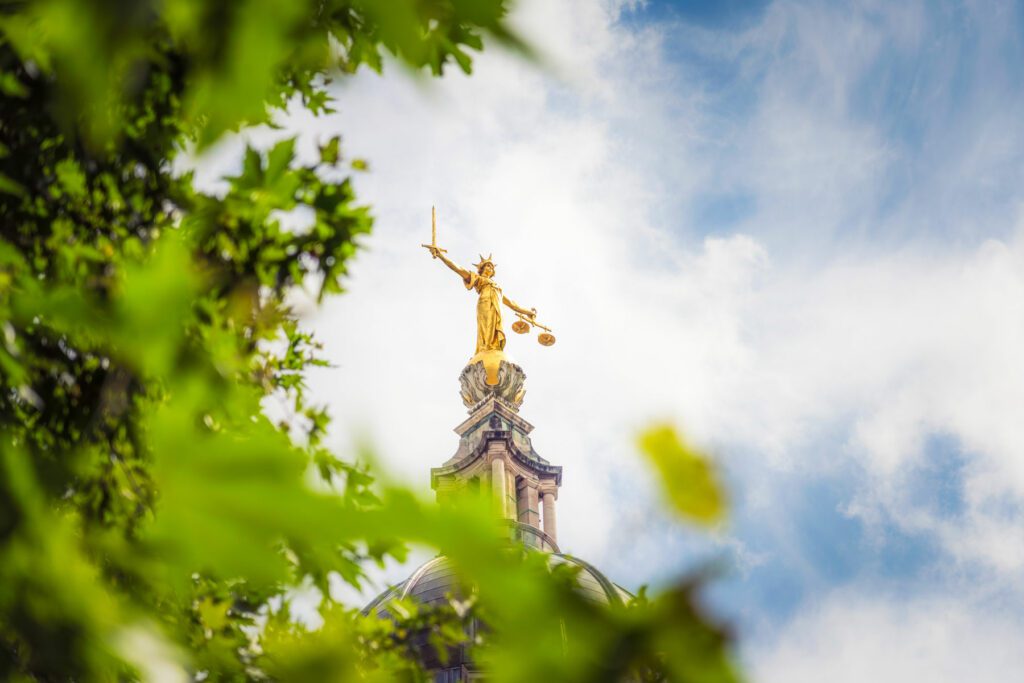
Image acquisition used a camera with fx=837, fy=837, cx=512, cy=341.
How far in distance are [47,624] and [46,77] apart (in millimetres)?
1966

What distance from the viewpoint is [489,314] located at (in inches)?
1391

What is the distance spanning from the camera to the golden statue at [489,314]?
1375 inches

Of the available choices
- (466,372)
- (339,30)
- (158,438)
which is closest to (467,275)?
(466,372)

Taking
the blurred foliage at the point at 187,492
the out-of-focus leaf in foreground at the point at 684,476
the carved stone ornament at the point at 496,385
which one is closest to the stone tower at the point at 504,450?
the carved stone ornament at the point at 496,385

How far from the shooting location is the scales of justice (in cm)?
3469

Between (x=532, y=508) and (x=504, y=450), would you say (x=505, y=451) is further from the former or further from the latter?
(x=532, y=508)

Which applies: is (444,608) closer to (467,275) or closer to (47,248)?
(47,248)

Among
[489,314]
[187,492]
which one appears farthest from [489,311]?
[187,492]

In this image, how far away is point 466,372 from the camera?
116 ft

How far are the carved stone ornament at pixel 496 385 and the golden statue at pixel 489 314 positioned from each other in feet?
1.11

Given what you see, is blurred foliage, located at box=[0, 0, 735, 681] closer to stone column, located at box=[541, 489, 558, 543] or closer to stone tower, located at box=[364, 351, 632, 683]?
stone tower, located at box=[364, 351, 632, 683]

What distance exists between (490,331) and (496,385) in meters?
2.32

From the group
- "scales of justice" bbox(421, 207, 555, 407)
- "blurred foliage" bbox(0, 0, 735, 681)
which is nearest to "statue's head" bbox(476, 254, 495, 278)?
"scales of justice" bbox(421, 207, 555, 407)

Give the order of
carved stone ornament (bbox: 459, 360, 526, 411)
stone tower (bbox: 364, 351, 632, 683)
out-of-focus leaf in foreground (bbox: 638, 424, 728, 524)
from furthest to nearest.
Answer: carved stone ornament (bbox: 459, 360, 526, 411) → stone tower (bbox: 364, 351, 632, 683) → out-of-focus leaf in foreground (bbox: 638, 424, 728, 524)
